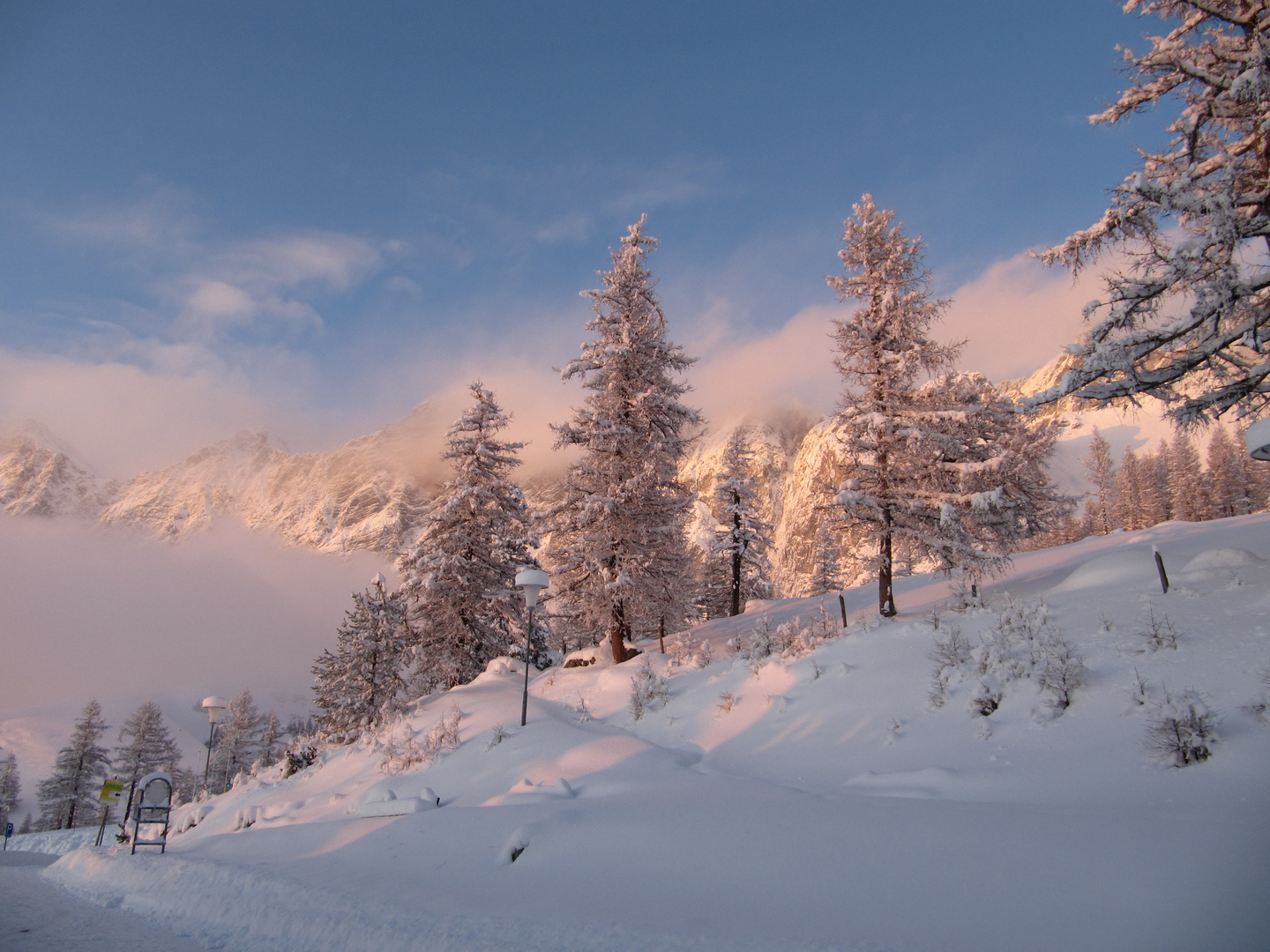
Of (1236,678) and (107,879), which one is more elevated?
(1236,678)

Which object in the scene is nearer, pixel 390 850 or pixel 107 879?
pixel 390 850

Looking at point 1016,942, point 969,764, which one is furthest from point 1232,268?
point 1016,942

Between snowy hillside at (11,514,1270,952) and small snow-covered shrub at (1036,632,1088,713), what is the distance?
0.04 m

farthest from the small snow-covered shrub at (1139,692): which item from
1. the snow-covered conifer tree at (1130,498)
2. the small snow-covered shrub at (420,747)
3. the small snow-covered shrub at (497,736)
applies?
the snow-covered conifer tree at (1130,498)

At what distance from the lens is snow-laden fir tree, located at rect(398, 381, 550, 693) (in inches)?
881

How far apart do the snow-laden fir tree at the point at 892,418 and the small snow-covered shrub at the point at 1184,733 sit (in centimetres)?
896

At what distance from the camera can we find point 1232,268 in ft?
26.6

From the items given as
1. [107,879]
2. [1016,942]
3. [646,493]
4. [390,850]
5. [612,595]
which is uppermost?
[646,493]

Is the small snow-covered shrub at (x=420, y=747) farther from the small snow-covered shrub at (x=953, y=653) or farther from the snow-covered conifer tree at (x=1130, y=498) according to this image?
the snow-covered conifer tree at (x=1130, y=498)

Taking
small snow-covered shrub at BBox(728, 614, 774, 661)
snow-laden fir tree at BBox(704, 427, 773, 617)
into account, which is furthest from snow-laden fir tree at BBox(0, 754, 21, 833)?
small snow-covered shrub at BBox(728, 614, 774, 661)

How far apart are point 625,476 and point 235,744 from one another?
58231 mm

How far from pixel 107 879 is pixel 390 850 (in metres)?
4.12

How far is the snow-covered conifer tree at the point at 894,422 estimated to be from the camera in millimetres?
15828

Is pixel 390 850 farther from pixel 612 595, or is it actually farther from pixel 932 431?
pixel 932 431
